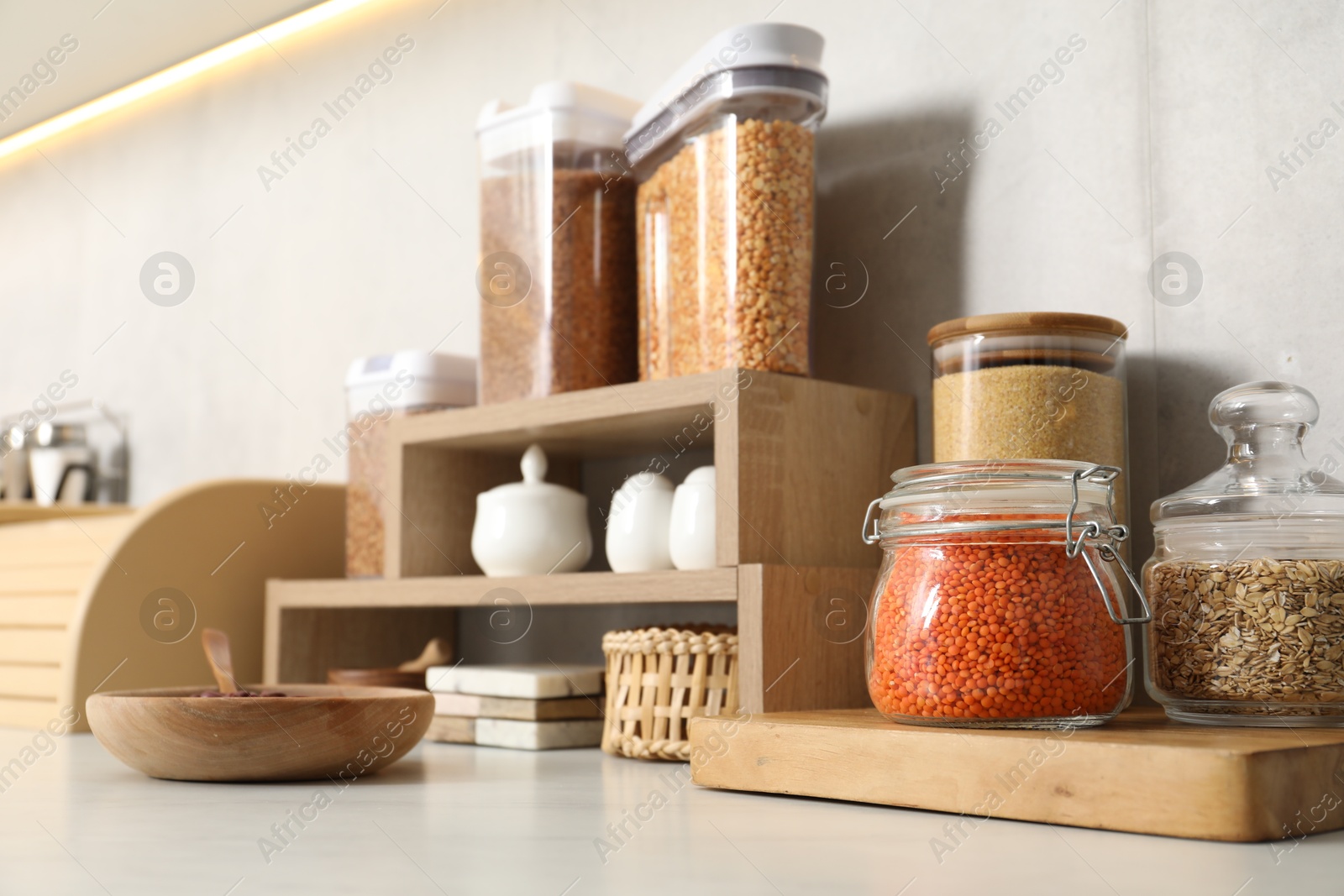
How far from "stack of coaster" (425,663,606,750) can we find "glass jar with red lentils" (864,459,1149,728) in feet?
1.33

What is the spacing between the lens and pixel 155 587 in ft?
4.72

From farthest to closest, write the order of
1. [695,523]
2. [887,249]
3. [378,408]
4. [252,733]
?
[378,408], [887,249], [695,523], [252,733]

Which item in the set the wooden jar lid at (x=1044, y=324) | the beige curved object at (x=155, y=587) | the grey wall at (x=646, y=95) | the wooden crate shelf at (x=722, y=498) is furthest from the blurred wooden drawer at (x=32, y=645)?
the wooden jar lid at (x=1044, y=324)

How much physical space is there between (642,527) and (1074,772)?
0.53 metres

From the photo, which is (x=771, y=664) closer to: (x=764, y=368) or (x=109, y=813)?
(x=764, y=368)

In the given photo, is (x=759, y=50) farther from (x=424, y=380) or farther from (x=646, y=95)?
(x=424, y=380)

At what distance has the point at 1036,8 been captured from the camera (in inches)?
43.9

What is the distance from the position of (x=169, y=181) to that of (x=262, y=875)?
1.91 meters

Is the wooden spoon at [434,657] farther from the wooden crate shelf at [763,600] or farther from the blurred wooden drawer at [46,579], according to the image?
the blurred wooden drawer at [46,579]

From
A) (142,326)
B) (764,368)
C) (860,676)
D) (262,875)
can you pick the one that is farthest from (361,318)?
(262,875)

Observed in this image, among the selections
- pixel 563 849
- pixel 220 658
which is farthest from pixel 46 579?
pixel 563 849

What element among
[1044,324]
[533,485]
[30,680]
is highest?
[1044,324]

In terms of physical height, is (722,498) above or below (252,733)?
above

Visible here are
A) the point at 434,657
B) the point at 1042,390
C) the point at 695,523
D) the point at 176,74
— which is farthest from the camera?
the point at 176,74
